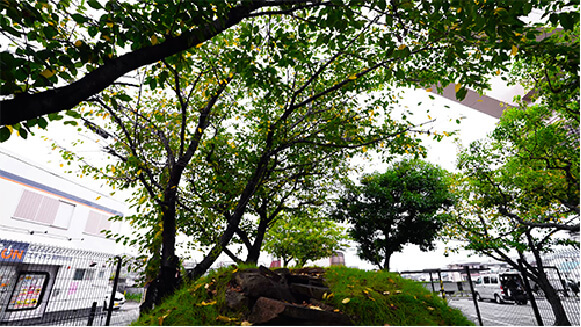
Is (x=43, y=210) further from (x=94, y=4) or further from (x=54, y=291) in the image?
(x=94, y=4)

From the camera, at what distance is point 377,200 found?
53.4 feet

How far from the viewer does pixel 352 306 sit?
3.99 m

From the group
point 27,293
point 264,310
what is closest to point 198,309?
point 264,310

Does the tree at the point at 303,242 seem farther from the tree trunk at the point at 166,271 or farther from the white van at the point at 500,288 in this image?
the tree trunk at the point at 166,271

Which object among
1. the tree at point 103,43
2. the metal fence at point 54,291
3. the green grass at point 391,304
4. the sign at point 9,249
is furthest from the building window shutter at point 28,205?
the green grass at point 391,304

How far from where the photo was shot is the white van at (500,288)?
17048 millimetres

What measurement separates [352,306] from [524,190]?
10217 millimetres

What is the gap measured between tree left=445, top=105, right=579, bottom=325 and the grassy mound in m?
5.67

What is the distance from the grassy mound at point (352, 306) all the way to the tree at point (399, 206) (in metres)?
10.6

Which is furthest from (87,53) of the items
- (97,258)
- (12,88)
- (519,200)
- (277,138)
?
(519,200)

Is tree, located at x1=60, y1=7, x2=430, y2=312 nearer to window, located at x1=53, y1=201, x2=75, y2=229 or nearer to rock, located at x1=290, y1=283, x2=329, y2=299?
rock, located at x1=290, y1=283, x2=329, y2=299

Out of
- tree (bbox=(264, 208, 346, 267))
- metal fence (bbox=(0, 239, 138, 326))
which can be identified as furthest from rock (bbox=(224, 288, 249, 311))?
tree (bbox=(264, 208, 346, 267))

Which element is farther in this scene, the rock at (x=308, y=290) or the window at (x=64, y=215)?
the window at (x=64, y=215)

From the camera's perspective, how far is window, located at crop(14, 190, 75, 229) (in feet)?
51.6
